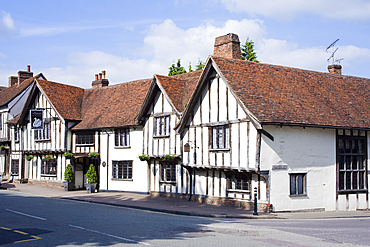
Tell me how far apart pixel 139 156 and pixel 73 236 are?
14792 mm

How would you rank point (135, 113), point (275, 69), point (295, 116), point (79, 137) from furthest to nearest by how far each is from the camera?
point (79, 137) < point (135, 113) < point (275, 69) < point (295, 116)

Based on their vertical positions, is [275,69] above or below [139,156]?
above

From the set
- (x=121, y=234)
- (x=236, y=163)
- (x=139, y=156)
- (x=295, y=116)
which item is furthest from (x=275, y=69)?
(x=121, y=234)

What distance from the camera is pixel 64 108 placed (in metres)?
31.9

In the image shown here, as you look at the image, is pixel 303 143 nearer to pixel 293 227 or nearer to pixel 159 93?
pixel 293 227

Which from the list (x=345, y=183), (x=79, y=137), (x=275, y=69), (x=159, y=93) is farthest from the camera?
(x=79, y=137)

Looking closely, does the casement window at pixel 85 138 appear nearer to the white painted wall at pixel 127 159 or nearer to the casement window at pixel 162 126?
the white painted wall at pixel 127 159

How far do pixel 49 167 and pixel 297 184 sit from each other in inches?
839

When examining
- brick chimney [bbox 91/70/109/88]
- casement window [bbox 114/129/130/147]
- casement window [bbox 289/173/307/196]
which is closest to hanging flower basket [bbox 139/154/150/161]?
casement window [bbox 114/129/130/147]

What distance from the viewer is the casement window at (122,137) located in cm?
2770

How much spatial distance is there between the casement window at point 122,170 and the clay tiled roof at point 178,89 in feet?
20.0

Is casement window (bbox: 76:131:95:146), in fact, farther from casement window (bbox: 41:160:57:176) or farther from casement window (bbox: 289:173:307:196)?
casement window (bbox: 289:173:307:196)

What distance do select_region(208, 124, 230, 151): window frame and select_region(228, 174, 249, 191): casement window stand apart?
158cm

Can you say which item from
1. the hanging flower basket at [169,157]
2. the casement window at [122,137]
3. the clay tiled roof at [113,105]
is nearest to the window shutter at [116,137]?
the casement window at [122,137]
